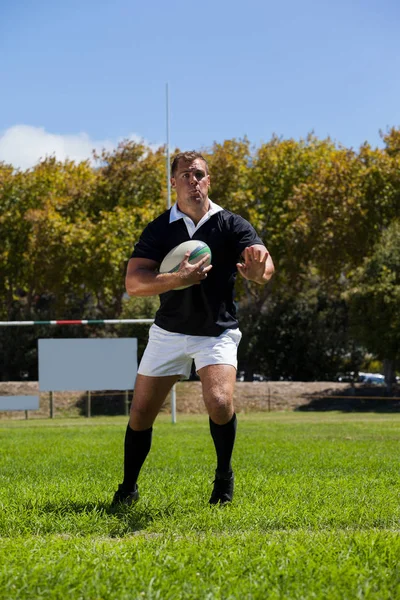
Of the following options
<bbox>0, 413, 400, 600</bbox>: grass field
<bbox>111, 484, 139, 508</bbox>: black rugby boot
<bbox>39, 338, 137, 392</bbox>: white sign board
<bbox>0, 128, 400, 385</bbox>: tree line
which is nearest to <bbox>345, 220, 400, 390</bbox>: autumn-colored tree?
<bbox>0, 128, 400, 385</bbox>: tree line

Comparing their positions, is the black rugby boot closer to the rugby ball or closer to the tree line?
the rugby ball

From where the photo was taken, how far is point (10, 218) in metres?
41.0

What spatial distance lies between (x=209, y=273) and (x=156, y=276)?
1.29 feet

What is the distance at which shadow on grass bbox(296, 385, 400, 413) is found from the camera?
3138 cm

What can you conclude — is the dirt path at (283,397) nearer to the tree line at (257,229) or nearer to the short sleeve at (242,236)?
the tree line at (257,229)

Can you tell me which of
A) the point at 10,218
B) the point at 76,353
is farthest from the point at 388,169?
the point at 76,353

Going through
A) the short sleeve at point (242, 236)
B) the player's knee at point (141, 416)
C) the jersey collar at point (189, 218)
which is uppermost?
the jersey collar at point (189, 218)

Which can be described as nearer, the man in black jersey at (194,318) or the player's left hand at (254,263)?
the player's left hand at (254,263)

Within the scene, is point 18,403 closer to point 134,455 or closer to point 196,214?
point 134,455

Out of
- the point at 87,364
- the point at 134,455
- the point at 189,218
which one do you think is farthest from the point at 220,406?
the point at 87,364

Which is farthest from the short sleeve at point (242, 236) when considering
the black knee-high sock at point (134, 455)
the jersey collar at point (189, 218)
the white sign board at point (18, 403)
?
the white sign board at point (18, 403)

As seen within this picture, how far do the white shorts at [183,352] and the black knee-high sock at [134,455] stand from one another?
47 cm

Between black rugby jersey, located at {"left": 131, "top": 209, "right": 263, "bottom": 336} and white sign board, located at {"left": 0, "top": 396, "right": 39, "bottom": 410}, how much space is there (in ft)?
51.4

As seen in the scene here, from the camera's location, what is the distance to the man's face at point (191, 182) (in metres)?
5.67
